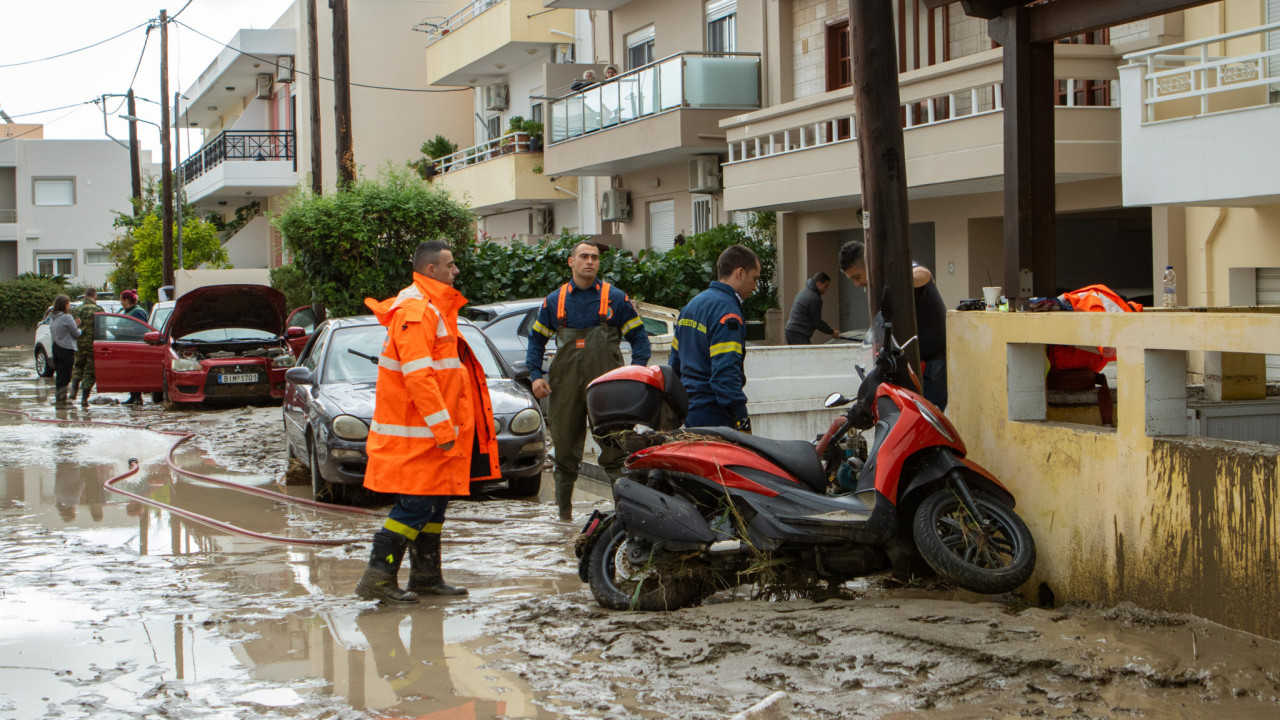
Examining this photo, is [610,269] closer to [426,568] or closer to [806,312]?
[806,312]

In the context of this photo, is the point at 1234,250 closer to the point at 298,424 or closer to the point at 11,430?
the point at 298,424

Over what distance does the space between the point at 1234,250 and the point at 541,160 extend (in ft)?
55.0

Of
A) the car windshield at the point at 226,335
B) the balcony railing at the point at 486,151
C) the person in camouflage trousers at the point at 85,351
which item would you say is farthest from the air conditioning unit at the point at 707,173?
the person in camouflage trousers at the point at 85,351

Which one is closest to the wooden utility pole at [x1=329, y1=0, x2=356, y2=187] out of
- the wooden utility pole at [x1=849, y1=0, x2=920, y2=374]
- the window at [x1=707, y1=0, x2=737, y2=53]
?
the window at [x1=707, y1=0, x2=737, y2=53]

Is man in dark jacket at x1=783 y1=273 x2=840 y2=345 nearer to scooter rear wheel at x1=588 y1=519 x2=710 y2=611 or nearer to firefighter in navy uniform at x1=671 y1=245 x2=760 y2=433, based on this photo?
firefighter in navy uniform at x1=671 y1=245 x2=760 y2=433

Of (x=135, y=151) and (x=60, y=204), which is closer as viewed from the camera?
(x=135, y=151)

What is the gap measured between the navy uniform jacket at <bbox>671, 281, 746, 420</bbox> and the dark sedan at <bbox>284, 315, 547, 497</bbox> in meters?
2.23

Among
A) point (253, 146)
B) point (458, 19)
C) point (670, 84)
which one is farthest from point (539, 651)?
point (253, 146)

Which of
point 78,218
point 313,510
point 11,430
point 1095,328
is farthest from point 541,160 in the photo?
point 78,218

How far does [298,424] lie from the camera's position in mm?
10406

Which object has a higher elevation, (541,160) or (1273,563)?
(541,160)

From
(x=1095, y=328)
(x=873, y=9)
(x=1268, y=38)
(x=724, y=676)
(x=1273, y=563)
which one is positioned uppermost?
(x=1268, y=38)

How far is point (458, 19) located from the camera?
33312 mm

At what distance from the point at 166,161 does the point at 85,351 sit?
18.2 meters
